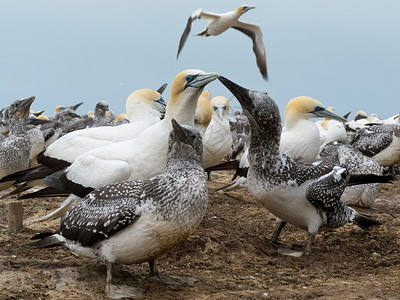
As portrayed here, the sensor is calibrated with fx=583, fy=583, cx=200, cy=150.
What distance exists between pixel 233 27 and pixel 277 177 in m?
6.47

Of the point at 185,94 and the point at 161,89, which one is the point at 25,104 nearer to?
→ the point at 161,89

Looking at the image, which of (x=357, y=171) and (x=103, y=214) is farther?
(x=357, y=171)

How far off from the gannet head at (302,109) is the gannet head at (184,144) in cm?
382

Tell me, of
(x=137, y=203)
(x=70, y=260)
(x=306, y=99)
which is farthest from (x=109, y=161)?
(x=306, y=99)

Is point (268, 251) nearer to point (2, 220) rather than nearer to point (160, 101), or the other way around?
point (160, 101)

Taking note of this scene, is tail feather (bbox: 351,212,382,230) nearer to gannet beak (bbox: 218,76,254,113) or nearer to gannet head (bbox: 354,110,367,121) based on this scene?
gannet beak (bbox: 218,76,254,113)

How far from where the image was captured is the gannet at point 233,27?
10.5m

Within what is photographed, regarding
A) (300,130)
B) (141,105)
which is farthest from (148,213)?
(300,130)

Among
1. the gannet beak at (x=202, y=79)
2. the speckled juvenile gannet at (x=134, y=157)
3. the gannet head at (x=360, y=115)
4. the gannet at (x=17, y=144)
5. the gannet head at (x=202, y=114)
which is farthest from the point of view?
the gannet head at (x=360, y=115)

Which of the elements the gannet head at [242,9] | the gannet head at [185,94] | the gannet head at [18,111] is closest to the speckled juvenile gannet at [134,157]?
the gannet head at [185,94]

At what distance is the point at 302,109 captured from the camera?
8.05 m

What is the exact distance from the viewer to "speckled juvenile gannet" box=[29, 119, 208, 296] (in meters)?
4.11

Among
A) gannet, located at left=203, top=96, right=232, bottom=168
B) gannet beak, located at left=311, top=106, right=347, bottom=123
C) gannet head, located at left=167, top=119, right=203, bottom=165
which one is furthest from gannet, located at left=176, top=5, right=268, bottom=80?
gannet head, located at left=167, top=119, right=203, bottom=165

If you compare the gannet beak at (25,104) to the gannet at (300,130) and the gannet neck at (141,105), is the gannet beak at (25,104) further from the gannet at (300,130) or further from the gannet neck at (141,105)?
the gannet at (300,130)
